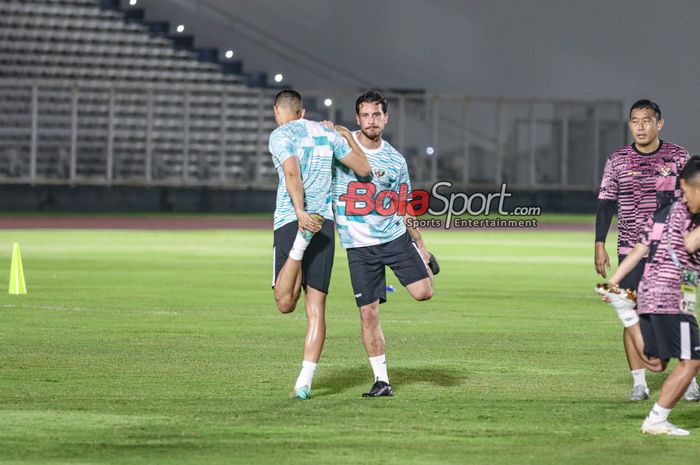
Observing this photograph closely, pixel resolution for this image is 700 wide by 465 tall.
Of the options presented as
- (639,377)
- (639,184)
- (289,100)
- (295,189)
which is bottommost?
(639,377)

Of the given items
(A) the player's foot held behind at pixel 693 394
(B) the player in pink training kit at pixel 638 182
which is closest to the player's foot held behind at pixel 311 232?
(B) the player in pink training kit at pixel 638 182

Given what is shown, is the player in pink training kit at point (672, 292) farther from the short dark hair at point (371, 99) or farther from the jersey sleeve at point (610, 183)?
the short dark hair at point (371, 99)

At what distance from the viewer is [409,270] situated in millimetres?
10086

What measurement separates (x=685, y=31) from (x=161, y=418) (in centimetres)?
4799

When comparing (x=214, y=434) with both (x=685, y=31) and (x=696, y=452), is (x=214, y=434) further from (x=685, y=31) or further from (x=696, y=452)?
(x=685, y=31)

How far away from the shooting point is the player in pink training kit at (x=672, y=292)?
8.30 m

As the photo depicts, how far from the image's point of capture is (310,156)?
9758mm

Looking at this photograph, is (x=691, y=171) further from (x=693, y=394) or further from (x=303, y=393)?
(x=303, y=393)

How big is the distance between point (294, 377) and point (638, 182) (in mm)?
2987

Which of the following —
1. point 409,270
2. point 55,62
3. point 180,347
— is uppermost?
point 55,62

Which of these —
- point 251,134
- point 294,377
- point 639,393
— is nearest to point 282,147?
point 294,377

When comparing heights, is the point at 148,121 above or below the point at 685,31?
below

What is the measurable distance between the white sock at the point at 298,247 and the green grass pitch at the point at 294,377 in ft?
3.22

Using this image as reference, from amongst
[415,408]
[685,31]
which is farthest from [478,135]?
[415,408]
